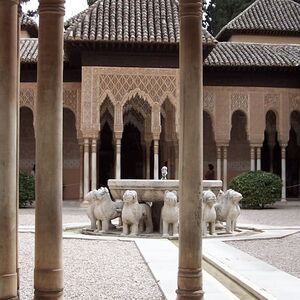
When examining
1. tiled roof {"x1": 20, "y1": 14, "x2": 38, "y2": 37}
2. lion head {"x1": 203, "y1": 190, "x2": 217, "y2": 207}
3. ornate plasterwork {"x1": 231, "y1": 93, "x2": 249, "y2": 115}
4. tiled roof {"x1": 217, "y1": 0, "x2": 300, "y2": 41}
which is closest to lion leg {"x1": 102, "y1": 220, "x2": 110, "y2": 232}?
lion head {"x1": 203, "y1": 190, "x2": 217, "y2": 207}

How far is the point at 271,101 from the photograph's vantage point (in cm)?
2523

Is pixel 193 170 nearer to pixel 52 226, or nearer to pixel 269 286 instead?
pixel 52 226

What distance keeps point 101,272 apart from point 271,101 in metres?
18.9

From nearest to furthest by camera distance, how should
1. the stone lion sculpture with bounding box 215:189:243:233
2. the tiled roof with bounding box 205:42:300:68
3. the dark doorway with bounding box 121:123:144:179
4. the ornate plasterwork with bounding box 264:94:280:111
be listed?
1. the stone lion sculpture with bounding box 215:189:243:233
2. the tiled roof with bounding box 205:42:300:68
3. the ornate plasterwork with bounding box 264:94:280:111
4. the dark doorway with bounding box 121:123:144:179

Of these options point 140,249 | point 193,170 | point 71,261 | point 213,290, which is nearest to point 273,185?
point 140,249

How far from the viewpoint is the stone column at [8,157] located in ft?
13.8

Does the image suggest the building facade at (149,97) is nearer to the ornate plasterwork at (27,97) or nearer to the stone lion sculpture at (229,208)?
the ornate plasterwork at (27,97)

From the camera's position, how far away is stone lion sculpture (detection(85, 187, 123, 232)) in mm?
12289

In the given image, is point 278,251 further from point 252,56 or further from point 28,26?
point 28,26

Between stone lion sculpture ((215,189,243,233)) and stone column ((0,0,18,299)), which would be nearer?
stone column ((0,0,18,299))

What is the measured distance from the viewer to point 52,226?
4.32 metres

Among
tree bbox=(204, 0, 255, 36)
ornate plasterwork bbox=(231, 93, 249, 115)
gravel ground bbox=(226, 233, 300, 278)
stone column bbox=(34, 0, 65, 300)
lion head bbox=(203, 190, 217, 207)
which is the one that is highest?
tree bbox=(204, 0, 255, 36)

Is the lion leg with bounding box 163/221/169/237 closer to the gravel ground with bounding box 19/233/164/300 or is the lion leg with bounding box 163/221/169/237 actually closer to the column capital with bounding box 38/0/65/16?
the gravel ground with bounding box 19/233/164/300

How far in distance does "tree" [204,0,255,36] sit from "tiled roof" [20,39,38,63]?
19.3 meters
